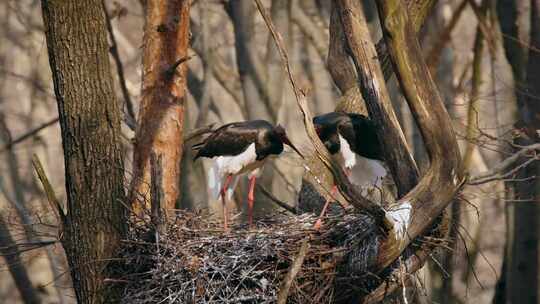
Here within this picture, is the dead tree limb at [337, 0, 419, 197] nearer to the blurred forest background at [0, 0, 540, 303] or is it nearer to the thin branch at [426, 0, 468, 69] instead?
the blurred forest background at [0, 0, 540, 303]

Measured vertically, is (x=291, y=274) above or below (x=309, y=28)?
below

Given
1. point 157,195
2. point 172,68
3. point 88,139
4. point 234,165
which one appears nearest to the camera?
point 157,195

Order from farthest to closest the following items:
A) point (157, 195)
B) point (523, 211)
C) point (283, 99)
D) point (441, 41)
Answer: point (283, 99)
point (441, 41)
point (523, 211)
point (157, 195)

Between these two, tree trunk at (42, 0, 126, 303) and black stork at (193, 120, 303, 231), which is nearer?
tree trunk at (42, 0, 126, 303)

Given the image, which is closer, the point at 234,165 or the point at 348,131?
the point at 348,131

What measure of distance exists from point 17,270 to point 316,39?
14.9ft

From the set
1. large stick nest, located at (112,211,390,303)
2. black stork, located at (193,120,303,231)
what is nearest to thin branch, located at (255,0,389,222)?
large stick nest, located at (112,211,390,303)

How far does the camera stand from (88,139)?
6371 millimetres

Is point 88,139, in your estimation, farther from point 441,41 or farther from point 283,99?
point 283,99

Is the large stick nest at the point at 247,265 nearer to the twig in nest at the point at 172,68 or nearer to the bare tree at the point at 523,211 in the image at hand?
the twig in nest at the point at 172,68

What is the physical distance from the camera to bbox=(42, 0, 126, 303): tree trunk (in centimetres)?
634

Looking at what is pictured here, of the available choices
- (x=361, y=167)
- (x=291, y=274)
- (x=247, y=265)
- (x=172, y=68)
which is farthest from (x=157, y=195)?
(x=172, y=68)

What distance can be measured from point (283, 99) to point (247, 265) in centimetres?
753

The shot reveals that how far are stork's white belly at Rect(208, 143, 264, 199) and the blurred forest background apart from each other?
1.90 metres
